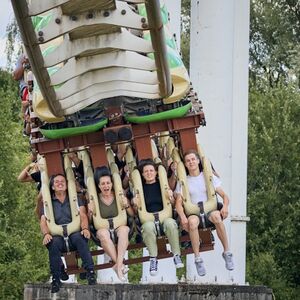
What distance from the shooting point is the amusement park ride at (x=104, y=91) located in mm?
14836

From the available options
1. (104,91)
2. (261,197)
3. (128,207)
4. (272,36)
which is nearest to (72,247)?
(128,207)

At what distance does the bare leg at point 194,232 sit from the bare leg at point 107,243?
0.96m

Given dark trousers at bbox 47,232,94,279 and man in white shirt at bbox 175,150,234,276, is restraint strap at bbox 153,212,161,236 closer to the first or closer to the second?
man in white shirt at bbox 175,150,234,276

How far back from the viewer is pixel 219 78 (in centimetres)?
2642

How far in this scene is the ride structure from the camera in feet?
48.7

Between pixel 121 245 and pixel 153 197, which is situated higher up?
pixel 153 197

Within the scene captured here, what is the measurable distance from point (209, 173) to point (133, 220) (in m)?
1.08

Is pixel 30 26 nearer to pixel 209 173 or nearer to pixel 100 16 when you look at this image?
pixel 100 16

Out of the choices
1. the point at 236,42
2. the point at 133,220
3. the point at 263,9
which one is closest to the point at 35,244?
the point at 236,42

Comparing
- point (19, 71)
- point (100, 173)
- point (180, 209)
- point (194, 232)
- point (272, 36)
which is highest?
point (272, 36)

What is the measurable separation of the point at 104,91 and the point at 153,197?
1.69 metres

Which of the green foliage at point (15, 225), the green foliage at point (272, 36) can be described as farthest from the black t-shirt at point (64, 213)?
the green foliage at point (272, 36)

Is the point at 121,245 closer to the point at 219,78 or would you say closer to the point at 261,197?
the point at 219,78

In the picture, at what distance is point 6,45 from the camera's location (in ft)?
165
